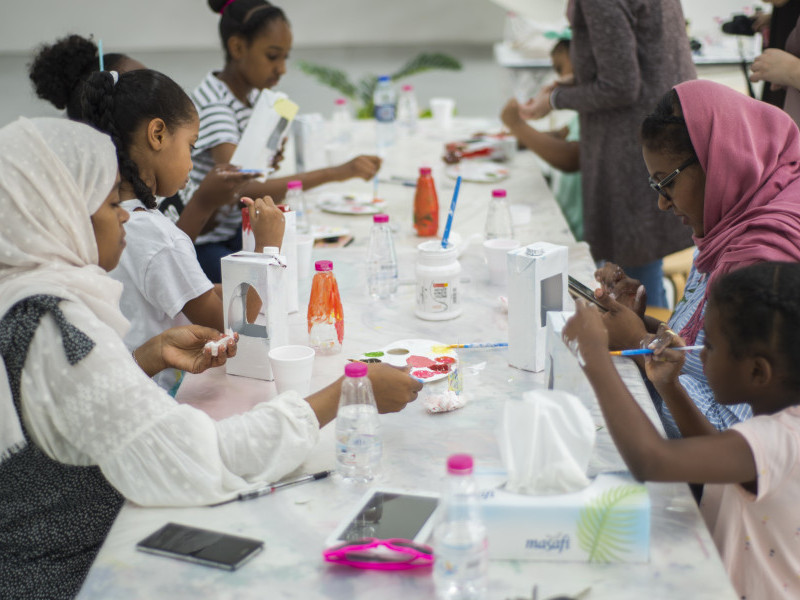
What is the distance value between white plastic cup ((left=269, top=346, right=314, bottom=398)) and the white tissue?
0.57 m

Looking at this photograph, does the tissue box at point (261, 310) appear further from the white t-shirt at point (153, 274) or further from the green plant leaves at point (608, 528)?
the green plant leaves at point (608, 528)

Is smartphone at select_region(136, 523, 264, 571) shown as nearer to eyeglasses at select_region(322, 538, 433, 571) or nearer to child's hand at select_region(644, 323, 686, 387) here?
eyeglasses at select_region(322, 538, 433, 571)

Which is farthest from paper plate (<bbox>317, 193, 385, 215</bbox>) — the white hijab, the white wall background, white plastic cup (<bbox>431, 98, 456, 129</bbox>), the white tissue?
the white wall background

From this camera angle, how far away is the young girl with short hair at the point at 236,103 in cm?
302

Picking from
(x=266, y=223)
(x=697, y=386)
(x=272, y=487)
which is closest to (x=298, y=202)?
(x=266, y=223)

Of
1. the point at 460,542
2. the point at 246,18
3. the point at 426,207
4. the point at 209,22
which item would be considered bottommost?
the point at 460,542

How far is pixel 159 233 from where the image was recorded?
75.6 inches

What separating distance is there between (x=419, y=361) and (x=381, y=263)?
0.58m

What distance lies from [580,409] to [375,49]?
21.6 feet

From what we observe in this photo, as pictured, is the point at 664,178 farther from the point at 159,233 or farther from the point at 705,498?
the point at 159,233

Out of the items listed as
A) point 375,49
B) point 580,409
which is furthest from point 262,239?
point 375,49

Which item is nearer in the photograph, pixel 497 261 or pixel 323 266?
pixel 323 266

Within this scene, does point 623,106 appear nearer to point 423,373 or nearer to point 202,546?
point 423,373

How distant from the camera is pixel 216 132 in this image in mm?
2986
